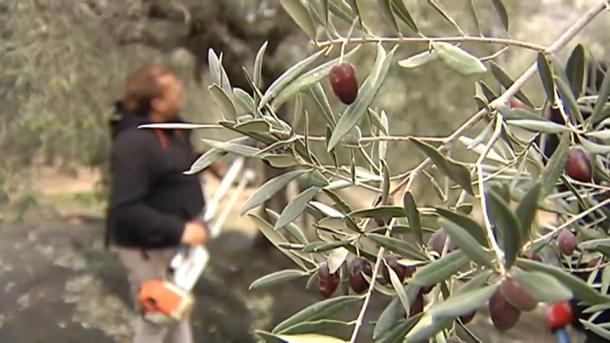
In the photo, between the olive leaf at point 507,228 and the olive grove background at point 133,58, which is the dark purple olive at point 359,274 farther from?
the olive grove background at point 133,58

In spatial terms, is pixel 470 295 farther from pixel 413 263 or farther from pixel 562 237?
pixel 562 237

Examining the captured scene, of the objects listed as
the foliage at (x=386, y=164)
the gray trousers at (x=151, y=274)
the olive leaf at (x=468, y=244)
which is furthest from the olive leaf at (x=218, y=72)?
the gray trousers at (x=151, y=274)

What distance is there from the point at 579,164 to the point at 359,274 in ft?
0.58

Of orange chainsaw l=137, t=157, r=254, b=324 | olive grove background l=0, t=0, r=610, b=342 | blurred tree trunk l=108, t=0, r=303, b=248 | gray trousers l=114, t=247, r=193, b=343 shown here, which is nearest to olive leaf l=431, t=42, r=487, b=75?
olive grove background l=0, t=0, r=610, b=342

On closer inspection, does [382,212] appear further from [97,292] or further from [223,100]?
[97,292]

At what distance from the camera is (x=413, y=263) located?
60 centimetres

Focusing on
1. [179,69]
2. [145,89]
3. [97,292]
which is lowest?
[97,292]

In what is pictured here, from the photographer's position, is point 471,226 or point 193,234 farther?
point 193,234

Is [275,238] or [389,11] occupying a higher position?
[389,11]

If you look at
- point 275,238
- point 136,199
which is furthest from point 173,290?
point 275,238

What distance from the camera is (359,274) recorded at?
0.68 meters

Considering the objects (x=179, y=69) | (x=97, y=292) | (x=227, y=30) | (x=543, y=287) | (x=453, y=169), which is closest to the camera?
(x=543, y=287)

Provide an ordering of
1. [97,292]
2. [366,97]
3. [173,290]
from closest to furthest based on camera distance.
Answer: [366,97] < [173,290] < [97,292]

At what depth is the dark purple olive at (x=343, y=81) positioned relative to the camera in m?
0.62
